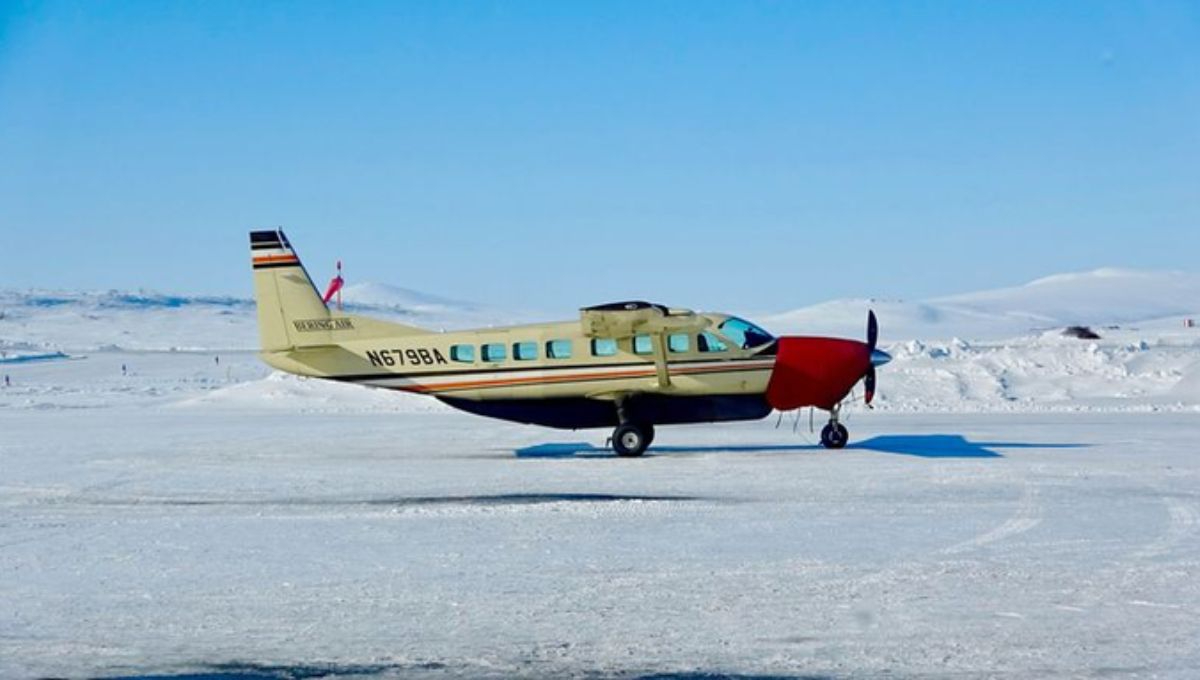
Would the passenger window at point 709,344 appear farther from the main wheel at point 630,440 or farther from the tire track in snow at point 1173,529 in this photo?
the tire track in snow at point 1173,529

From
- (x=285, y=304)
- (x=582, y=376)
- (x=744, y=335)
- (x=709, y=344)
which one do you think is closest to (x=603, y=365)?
(x=582, y=376)

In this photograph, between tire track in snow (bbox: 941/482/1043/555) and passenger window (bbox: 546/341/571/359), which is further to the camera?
passenger window (bbox: 546/341/571/359)

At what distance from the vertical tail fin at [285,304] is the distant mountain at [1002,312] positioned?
8228cm

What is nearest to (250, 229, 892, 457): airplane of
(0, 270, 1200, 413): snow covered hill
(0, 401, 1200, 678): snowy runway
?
(0, 401, 1200, 678): snowy runway

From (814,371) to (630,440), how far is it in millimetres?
3400

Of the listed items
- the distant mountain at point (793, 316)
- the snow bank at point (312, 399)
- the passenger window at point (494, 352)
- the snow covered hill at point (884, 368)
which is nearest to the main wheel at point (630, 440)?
the passenger window at point (494, 352)

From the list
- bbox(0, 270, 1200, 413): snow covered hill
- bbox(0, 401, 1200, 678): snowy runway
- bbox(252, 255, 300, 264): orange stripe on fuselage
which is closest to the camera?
bbox(0, 401, 1200, 678): snowy runway

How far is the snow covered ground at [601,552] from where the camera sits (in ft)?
27.6

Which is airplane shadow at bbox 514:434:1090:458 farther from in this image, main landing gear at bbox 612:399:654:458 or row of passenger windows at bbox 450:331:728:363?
row of passenger windows at bbox 450:331:728:363

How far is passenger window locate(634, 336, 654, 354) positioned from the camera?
2236 centimetres

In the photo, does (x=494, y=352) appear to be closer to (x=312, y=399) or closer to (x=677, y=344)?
(x=677, y=344)

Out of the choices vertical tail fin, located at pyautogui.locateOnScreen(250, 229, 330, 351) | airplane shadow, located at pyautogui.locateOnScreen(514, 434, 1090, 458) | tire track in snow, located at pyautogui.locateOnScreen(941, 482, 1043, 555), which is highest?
vertical tail fin, located at pyautogui.locateOnScreen(250, 229, 330, 351)

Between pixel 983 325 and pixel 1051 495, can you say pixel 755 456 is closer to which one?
pixel 1051 495

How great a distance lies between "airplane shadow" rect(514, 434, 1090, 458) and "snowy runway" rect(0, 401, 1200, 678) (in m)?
0.22
